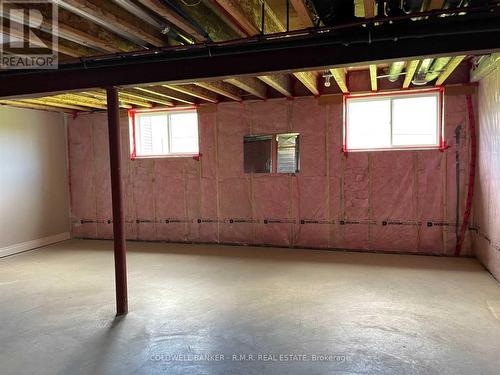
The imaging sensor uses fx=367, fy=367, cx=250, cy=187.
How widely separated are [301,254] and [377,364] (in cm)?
301

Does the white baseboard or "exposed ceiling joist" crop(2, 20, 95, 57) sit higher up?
"exposed ceiling joist" crop(2, 20, 95, 57)

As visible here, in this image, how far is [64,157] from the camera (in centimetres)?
705

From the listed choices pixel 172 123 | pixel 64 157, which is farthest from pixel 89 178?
pixel 172 123

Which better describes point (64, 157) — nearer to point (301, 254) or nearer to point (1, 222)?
point (1, 222)

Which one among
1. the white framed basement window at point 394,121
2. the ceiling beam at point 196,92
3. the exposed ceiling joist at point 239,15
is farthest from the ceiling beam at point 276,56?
the white framed basement window at point 394,121

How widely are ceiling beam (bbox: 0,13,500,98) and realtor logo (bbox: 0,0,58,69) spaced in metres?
0.11

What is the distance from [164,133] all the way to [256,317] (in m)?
4.34

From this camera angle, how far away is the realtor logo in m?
2.47

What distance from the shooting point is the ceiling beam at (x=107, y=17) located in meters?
2.37

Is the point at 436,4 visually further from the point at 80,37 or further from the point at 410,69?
the point at 80,37

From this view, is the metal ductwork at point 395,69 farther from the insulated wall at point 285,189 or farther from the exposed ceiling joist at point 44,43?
the exposed ceiling joist at point 44,43

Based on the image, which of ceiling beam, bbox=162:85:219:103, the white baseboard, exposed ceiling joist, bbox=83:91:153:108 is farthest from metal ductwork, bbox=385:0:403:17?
the white baseboard

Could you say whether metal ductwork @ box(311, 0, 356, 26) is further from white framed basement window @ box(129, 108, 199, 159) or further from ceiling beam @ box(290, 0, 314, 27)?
white framed basement window @ box(129, 108, 199, 159)

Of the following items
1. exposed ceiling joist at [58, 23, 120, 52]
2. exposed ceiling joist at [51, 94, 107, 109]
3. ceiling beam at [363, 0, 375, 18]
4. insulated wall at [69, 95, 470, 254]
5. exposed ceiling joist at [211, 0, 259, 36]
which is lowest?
insulated wall at [69, 95, 470, 254]
